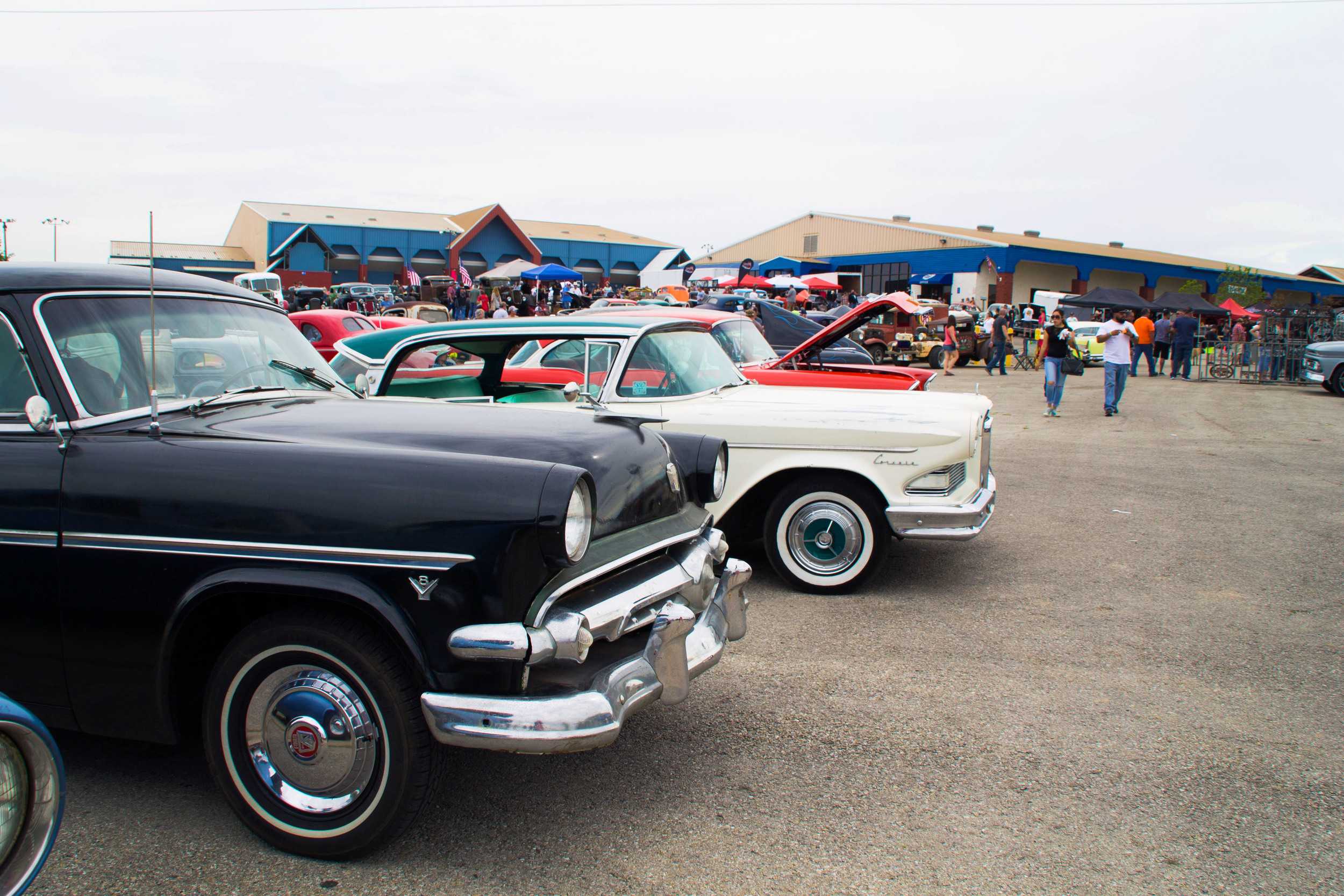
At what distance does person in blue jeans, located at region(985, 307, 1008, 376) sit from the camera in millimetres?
23234

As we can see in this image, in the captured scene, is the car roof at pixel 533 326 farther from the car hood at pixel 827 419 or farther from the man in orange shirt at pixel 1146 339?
the man in orange shirt at pixel 1146 339

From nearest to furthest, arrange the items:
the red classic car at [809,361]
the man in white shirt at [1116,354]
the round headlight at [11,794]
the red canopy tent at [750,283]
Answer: the round headlight at [11,794] < the red classic car at [809,361] < the man in white shirt at [1116,354] < the red canopy tent at [750,283]

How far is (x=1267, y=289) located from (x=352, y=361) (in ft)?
210

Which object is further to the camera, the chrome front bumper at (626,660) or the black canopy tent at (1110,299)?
the black canopy tent at (1110,299)

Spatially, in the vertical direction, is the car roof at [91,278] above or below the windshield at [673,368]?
above

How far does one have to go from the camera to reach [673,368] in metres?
5.78

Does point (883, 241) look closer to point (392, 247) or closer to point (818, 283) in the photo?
point (818, 283)

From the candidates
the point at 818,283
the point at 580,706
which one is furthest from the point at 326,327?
the point at 818,283

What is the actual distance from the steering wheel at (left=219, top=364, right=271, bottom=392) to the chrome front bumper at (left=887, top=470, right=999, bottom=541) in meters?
3.30

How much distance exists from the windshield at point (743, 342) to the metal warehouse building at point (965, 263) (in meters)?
34.1

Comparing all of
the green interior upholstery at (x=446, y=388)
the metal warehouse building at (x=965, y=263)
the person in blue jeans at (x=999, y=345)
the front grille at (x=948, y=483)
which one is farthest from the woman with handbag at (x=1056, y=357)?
the metal warehouse building at (x=965, y=263)

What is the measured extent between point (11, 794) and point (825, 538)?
4.24 metres

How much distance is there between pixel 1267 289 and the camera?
188ft

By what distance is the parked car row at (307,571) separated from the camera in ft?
8.36
